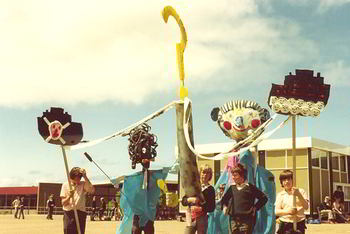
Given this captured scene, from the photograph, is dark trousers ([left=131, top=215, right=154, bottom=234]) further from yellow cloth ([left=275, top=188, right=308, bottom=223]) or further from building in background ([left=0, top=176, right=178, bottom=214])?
building in background ([left=0, top=176, right=178, bottom=214])

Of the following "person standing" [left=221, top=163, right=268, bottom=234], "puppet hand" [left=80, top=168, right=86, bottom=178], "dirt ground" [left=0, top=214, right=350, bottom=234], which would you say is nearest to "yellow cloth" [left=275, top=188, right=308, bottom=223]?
"person standing" [left=221, top=163, right=268, bottom=234]

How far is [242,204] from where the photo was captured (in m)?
6.92

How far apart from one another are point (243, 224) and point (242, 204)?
26 centimetres

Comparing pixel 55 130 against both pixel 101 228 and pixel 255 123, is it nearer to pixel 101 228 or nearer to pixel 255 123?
pixel 255 123

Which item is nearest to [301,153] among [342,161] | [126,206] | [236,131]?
[342,161]

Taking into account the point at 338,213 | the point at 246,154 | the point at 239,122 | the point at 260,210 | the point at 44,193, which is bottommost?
the point at 338,213

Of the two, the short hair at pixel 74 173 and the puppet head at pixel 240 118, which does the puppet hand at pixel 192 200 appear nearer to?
the short hair at pixel 74 173

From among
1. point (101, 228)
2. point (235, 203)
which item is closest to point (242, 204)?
point (235, 203)

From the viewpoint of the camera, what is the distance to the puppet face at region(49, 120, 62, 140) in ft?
25.7

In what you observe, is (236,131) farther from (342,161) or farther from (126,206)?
(342,161)

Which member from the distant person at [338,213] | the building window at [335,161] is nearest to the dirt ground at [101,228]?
the distant person at [338,213]

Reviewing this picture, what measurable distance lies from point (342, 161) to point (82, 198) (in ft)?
89.7

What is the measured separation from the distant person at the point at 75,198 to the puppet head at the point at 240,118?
3.36 m

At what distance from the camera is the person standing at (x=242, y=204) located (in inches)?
270
